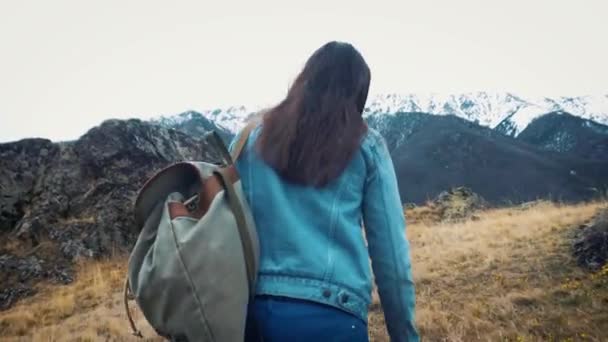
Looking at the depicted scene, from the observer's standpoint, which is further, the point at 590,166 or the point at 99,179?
the point at 590,166

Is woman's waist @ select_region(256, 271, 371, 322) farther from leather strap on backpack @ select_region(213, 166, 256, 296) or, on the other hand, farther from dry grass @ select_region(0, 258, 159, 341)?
dry grass @ select_region(0, 258, 159, 341)

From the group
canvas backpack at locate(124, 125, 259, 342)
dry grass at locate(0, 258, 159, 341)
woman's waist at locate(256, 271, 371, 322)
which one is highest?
canvas backpack at locate(124, 125, 259, 342)

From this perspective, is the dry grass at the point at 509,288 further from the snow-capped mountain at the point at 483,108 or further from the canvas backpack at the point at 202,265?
the snow-capped mountain at the point at 483,108

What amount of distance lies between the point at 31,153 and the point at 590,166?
223 feet

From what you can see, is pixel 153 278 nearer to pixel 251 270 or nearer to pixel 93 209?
pixel 251 270

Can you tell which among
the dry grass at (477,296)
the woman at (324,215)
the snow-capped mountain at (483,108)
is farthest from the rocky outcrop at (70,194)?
the snow-capped mountain at (483,108)

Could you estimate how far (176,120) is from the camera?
9506 centimetres

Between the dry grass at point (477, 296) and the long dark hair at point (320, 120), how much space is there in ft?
10.2

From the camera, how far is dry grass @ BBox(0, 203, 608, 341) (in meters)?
4.35

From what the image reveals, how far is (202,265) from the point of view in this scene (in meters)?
1.34

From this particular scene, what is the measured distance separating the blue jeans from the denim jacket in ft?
0.09

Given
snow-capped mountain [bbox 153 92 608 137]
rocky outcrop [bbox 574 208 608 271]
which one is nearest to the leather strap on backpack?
rocky outcrop [bbox 574 208 608 271]

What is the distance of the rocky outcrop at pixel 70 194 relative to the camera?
28.8 ft

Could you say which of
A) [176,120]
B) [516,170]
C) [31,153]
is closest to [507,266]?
[31,153]
